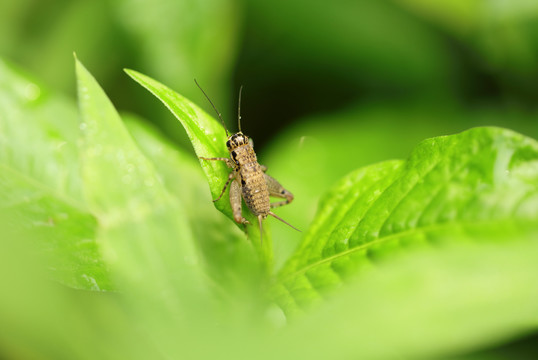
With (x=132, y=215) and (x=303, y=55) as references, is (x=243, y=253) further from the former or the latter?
(x=303, y=55)

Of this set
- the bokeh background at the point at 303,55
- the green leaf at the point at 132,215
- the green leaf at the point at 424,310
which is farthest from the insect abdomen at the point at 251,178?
the green leaf at the point at 424,310

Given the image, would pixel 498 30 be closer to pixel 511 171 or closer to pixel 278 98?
pixel 278 98

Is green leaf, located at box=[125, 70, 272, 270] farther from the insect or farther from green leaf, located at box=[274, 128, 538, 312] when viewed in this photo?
the insect

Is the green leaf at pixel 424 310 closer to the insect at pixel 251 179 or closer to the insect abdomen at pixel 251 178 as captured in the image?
the insect at pixel 251 179

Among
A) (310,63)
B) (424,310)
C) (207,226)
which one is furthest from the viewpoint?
(310,63)

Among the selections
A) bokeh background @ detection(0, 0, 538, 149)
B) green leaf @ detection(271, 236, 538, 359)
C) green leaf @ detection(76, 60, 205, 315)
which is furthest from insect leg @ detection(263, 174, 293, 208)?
green leaf @ detection(271, 236, 538, 359)

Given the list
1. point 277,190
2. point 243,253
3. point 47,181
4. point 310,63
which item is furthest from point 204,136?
point 310,63
